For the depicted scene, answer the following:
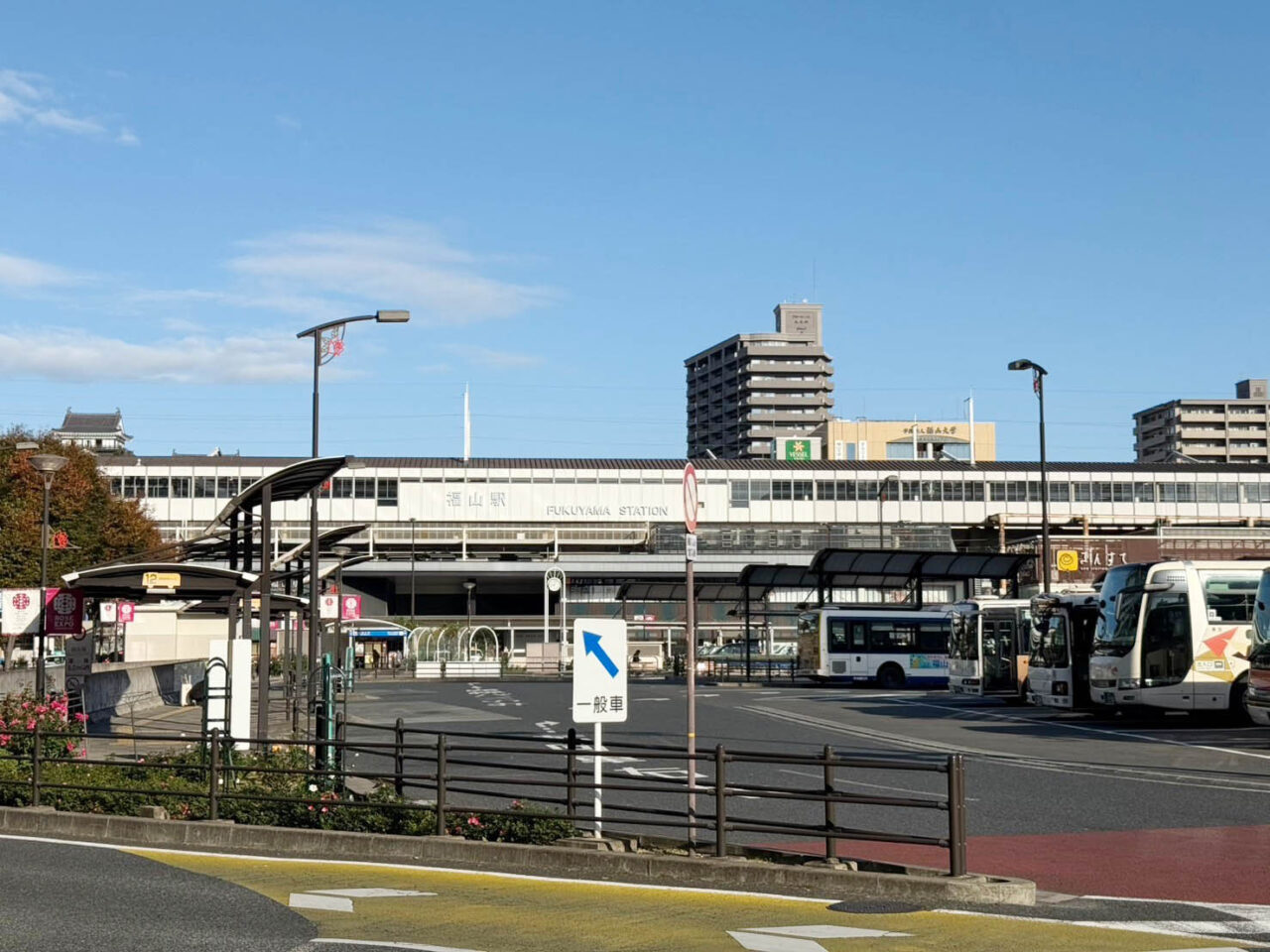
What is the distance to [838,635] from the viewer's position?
58.0 meters

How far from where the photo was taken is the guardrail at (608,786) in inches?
465

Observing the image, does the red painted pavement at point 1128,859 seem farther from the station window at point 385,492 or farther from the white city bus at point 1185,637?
the station window at point 385,492

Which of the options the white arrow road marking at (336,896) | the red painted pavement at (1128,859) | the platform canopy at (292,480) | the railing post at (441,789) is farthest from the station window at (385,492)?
the white arrow road marking at (336,896)

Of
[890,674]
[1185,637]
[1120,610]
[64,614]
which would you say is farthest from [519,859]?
[890,674]

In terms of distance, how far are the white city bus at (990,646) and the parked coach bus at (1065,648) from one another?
5.32 metres

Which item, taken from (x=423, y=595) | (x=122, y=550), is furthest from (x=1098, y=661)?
(x=423, y=595)

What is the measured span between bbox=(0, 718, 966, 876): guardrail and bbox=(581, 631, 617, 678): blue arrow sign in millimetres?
688

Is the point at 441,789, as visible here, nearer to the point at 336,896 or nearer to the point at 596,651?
the point at 596,651

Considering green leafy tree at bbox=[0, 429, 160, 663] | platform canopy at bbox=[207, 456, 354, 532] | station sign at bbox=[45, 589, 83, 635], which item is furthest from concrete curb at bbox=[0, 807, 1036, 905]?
green leafy tree at bbox=[0, 429, 160, 663]

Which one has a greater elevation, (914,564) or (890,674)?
(914,564)

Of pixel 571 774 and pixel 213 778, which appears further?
pixel 213 778

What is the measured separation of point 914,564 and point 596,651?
160 feet

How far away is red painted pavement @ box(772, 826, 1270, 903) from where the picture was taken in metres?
12.0

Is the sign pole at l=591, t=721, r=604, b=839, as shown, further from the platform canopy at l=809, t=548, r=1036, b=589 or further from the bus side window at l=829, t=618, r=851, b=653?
the platform canopy at l=809, t=548, r=1036, b=589
